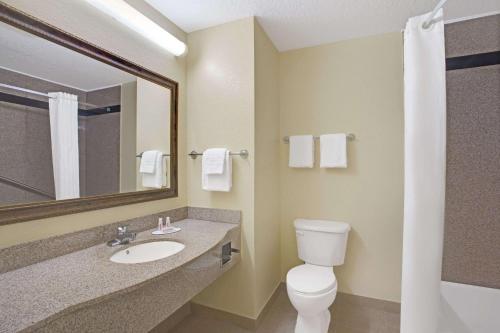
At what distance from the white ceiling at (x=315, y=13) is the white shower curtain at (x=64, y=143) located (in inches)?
36.8

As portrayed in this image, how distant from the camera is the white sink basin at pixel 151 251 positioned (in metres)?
1.35

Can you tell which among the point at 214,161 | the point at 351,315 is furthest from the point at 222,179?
the point at 351,315

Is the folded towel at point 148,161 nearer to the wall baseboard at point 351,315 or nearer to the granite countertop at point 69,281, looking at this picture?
the granite countertop at point 69,281

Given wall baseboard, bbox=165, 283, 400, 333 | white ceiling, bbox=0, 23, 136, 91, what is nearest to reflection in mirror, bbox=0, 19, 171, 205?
white ceiling, bbox=0, 23, 136, 91

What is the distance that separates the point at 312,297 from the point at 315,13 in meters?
2.00

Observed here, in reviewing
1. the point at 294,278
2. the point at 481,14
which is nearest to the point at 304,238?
the point at 294,278

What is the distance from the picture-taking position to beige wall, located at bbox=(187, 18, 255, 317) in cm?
177

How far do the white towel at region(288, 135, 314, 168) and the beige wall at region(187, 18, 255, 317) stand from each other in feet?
1.96

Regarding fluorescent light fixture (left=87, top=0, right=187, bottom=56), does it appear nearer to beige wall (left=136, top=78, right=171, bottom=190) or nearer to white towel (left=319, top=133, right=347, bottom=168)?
beige wall (left=136, top=78, right=171, bottom=190)

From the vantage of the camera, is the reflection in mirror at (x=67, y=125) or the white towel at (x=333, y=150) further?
the white towel at (x=333, y=150)

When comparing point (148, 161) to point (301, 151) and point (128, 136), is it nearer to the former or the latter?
point (128, 136)

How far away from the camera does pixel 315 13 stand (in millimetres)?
1754

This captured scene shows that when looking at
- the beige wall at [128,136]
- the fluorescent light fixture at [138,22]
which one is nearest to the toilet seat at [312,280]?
the beige wall at [128,136]

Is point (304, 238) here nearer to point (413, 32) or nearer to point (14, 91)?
point (413, 32)
